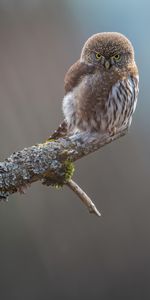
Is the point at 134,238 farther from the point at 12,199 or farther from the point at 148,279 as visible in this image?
the point at 12,199

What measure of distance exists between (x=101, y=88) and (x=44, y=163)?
713 mm

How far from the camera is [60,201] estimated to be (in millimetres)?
6594

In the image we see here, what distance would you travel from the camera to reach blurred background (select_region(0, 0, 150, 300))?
6473 mm

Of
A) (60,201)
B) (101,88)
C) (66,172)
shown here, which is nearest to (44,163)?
(66,172)

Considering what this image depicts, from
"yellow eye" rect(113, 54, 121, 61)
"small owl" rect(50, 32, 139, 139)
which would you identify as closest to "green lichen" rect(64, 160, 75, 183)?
"small owl" rect(50, 32, 139, 139)

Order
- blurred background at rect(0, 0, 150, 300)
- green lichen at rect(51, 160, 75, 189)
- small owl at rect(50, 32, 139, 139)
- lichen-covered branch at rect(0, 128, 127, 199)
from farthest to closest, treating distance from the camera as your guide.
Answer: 1. blurred background at rect(0, 0, 150, 300)
2. small owl at rect(50, 32, 139, 139)
3. green lichen at rect(51, 160, 75, 189)
4. lichen-covered branch at rect(0, 128, 127, 199)

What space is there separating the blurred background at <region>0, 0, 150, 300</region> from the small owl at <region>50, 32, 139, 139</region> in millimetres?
2095

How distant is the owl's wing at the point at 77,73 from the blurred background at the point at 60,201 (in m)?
2.07

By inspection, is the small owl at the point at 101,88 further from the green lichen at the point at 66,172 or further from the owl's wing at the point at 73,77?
the green lichen at the point at 66,172

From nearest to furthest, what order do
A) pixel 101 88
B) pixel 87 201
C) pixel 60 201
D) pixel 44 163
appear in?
pixel 44 163 → pixel 87 201 → pixel 101 88 → pixel 60 201

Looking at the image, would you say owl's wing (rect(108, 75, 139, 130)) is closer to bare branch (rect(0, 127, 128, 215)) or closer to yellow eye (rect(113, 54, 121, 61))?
yellow eye (rect(113, 54, 121, 61))

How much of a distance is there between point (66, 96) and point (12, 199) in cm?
241

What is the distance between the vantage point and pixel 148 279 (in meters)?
7.10

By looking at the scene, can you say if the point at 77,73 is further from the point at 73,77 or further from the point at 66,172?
the point at 66,172
